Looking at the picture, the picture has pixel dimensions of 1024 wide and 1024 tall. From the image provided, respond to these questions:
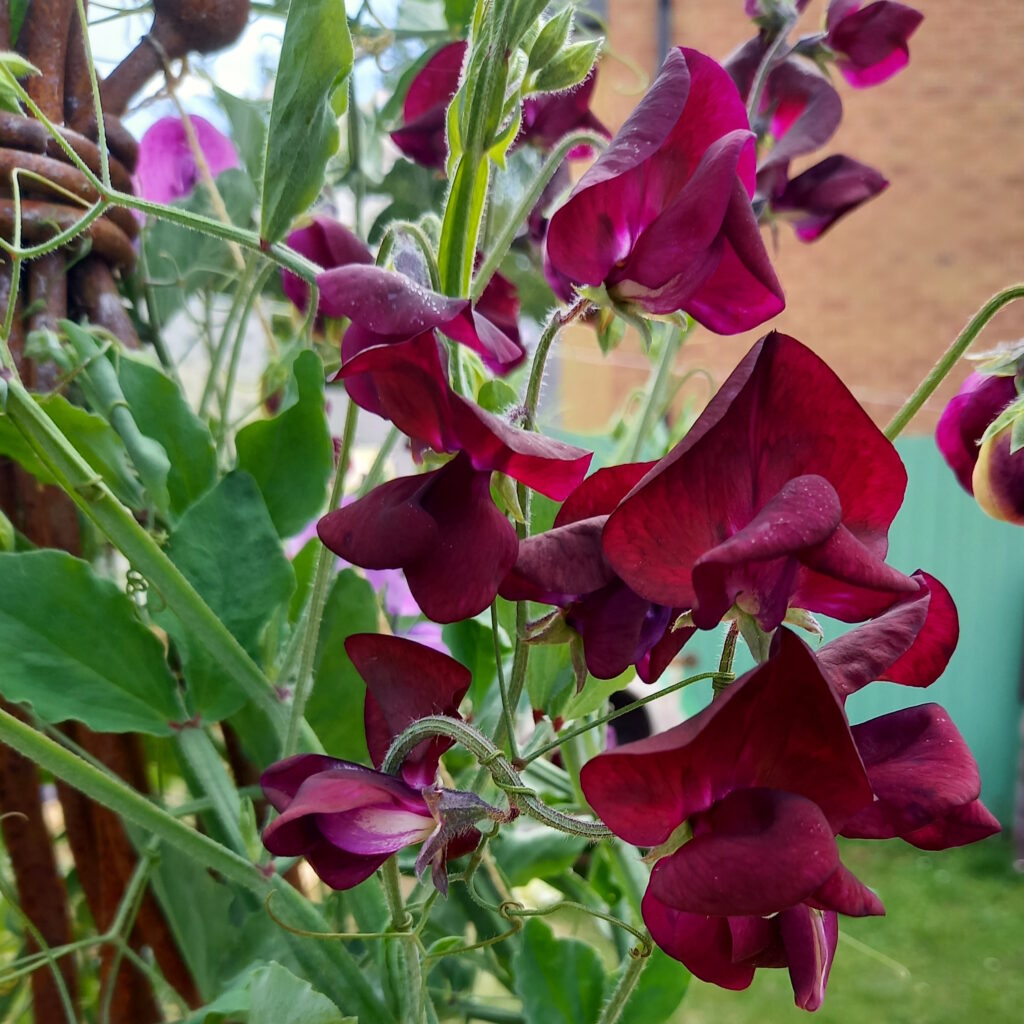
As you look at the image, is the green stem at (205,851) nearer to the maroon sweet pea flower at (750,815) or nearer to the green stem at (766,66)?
the maroon sweet pea flower at (750,815)

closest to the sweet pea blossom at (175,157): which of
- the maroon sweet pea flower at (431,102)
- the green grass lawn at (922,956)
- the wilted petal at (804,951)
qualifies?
the maroon sweet pea flower at (431,102)

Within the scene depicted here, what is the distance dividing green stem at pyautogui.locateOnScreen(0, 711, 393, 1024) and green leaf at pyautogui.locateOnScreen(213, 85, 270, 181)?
33 centimetres

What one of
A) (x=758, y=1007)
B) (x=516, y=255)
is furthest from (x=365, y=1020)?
(x=758, y=1007)

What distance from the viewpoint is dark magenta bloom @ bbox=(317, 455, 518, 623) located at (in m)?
0.23

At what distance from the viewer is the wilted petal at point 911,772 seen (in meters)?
0.21

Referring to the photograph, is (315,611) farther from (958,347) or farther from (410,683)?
(958,347)

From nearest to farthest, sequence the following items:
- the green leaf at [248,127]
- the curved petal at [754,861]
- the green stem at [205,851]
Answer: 1. the curved petal at [754,861]
2. the green stem at [205,851]
3. the green leaf at [248,127]

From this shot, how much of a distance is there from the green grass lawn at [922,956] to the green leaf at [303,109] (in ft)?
5.63

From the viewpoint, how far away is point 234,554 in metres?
0.35

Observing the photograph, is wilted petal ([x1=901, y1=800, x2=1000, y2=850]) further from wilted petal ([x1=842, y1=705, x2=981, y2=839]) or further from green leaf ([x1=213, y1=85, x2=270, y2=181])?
green leaf ([x1=213, y1=85, x2=270, y2=181])

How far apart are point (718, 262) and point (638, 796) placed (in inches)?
5.0

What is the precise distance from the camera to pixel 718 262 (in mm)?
248

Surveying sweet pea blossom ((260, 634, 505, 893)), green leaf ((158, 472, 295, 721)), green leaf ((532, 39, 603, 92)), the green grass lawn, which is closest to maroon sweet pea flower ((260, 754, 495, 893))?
sweet pea blossom ((260, 634, 505, 893))

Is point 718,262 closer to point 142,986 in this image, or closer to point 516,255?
point 516,255
